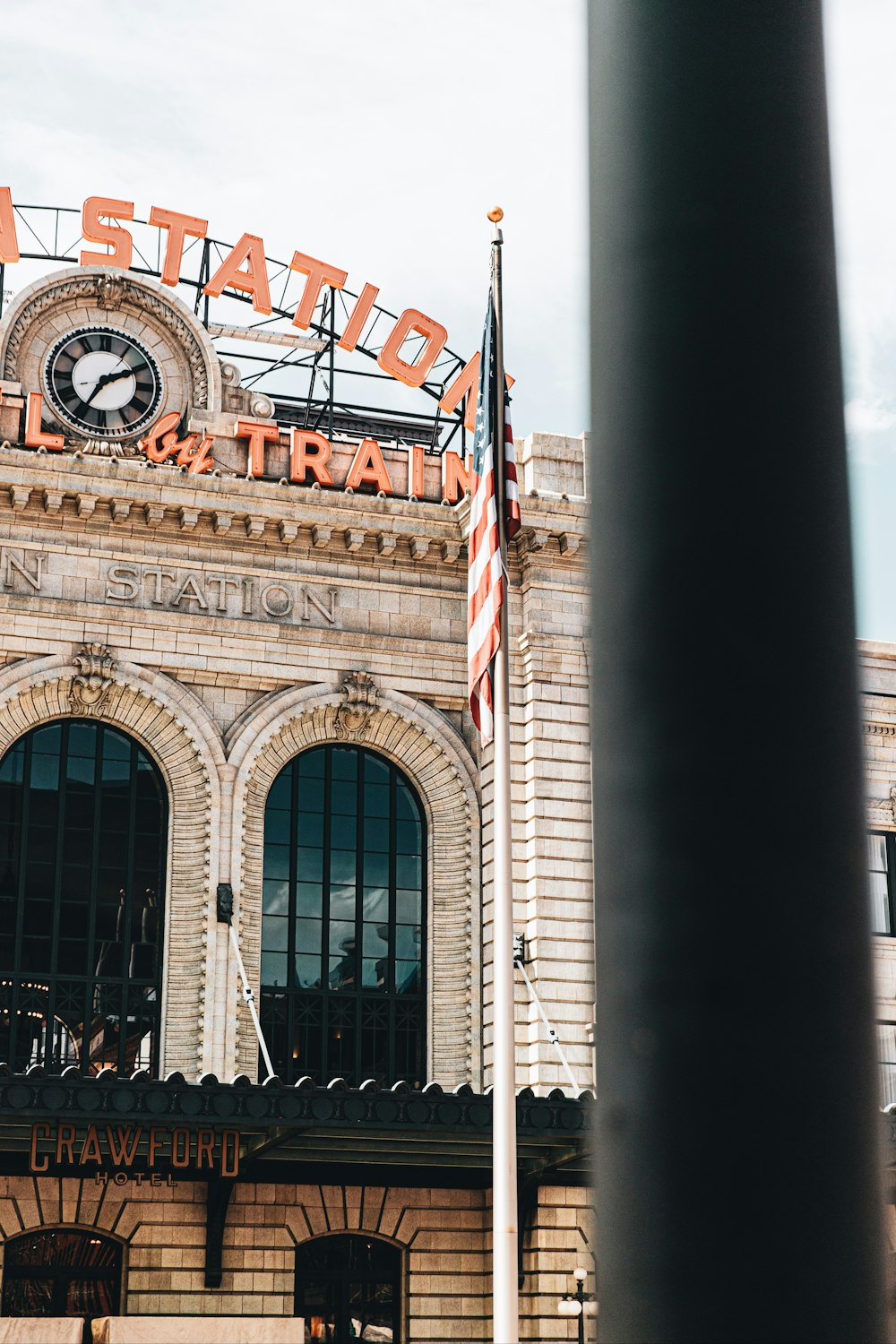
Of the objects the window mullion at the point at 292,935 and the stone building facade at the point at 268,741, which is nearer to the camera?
the stone building facade at the point at 268,741

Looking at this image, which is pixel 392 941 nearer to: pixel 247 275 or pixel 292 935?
pixel 292 935

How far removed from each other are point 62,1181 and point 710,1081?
1150 inches

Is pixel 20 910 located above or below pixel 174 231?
below

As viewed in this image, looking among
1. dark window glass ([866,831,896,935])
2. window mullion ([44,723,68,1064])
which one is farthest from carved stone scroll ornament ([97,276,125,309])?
dark window glass ([866,831,896,935])

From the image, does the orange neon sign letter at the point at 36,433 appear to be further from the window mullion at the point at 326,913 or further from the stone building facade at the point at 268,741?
the window mullion at the point at 326,913

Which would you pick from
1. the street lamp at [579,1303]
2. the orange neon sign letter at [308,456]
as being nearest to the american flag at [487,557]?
the street lamp at [579,1303]

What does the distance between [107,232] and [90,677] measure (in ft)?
31.9

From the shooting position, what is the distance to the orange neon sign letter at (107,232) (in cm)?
3497

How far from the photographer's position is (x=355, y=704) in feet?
109

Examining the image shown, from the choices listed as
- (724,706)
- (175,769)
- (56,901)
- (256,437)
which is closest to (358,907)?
(175,769)

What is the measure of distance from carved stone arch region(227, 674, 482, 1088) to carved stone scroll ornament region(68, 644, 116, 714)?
2581 mm

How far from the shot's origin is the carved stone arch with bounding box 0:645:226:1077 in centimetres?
3097

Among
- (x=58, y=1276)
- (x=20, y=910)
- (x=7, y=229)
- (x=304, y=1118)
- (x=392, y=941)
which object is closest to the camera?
(x=304, y=1118)

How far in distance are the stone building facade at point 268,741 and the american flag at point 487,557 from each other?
1229 cm
